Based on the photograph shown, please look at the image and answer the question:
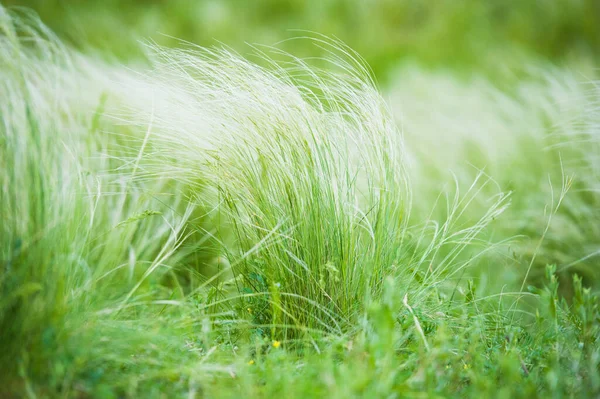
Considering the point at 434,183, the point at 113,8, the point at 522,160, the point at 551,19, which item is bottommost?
the point at 434,183

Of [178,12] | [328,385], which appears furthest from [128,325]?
[178,12]

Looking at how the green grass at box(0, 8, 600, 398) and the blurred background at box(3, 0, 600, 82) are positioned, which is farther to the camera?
the blurred background at box(3, 0, 600, 82)

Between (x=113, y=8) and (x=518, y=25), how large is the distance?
5152mm

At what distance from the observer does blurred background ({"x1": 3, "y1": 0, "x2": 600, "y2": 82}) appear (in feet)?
20.5

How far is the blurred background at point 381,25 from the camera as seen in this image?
20.5 feet

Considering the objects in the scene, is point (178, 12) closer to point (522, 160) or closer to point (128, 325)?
point (522, 160)

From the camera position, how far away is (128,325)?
140 cm

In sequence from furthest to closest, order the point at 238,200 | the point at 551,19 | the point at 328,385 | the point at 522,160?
the point at 551,19 < the point at 522,160 < the point at 238,200 < the point at 328,385

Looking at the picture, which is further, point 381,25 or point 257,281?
point 381,25

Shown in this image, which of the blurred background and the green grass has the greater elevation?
the blurred background

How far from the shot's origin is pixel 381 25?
7.14m

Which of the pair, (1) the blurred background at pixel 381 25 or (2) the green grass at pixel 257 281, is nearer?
(2) the green grass at pixel 257 281

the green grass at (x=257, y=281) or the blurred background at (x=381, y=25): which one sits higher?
the blurred background at (x=381, y=25)

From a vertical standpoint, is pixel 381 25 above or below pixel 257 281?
above
